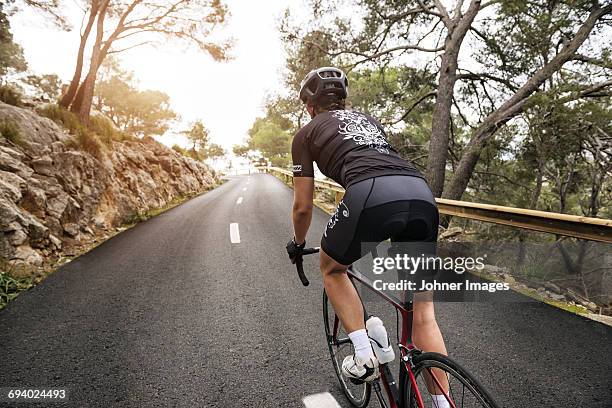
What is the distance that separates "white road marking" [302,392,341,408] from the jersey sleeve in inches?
68.3

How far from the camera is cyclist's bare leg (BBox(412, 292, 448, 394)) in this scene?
5.38ft

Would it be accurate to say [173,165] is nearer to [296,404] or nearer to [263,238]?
[263,238]

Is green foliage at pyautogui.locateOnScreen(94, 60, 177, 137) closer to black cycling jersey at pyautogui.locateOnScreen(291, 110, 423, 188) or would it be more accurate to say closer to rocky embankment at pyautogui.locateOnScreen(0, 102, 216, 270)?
rocky embankment at pyautogui.locateOnScreen(0, 102, 216, 270)

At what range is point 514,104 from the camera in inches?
333

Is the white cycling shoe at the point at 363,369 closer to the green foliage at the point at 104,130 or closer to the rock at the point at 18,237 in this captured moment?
the rock at the point at 18,237

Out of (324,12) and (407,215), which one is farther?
(324,12)

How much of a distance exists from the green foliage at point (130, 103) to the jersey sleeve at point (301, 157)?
30917 mm

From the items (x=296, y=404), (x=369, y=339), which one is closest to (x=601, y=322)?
(x=369, y=339)

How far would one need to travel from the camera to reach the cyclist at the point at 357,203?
1664 millimetres

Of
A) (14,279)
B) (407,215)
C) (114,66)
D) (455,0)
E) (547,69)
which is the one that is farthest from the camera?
(114,66)

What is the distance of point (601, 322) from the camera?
10.4ft

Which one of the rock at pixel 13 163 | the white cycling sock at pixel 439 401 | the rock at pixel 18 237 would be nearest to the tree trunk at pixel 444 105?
the white cycling sock at pixel 439 401

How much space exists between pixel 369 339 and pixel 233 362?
1.60m

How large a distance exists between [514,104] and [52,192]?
462 inches
